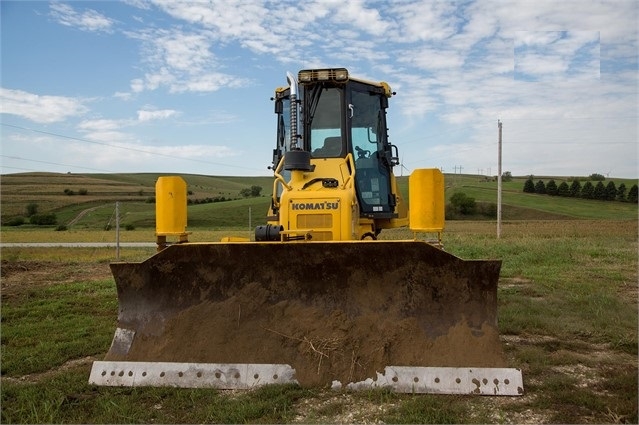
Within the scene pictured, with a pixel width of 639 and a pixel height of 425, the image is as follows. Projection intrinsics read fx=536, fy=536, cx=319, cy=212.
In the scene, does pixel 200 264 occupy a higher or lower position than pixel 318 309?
higher

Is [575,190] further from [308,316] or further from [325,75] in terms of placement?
[308,316]

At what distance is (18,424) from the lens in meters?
4.04

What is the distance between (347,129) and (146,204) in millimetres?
54677

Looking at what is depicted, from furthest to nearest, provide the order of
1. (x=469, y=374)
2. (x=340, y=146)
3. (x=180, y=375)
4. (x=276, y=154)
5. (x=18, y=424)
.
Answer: (x=276, y=154) < (x=340, y=146) < (x=180, y=375) < (x=469, y=374) < (x=18, y=424)

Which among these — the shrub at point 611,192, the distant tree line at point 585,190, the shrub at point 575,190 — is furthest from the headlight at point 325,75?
the shrub at point 575,190

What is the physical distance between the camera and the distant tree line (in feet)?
199

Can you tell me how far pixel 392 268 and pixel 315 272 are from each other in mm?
729

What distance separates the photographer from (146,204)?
58.2 m

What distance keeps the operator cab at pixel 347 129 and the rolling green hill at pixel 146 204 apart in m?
35.2

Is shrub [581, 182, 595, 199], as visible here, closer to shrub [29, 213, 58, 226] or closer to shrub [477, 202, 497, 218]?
shrub [477, 202, 497, 218]

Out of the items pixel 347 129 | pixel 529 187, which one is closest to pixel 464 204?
pixel 529 187

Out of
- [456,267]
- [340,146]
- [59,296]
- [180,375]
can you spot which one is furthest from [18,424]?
[59,296]

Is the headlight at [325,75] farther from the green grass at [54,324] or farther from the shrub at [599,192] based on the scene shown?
the shrub at [599,192]

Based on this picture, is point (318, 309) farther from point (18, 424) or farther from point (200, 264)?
point (18, 424)
